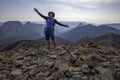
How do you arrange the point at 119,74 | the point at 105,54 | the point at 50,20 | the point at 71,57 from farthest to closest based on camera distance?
the point at 50,20
the point at 105,54
the point at 71,57
the point at 119,74

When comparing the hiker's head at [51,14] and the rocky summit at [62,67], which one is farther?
the hiker's head at [51,14]

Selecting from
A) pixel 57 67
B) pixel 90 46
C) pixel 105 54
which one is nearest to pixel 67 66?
pixel 57 67

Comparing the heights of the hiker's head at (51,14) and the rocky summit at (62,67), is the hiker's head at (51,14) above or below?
above

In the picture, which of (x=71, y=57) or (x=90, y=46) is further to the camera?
(x=90, y=46)

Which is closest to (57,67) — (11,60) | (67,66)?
(67,66)

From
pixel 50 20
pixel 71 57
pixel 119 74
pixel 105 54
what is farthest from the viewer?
pixel 50 20

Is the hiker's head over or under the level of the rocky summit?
over

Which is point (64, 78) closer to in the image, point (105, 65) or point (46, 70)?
point (46, 70)

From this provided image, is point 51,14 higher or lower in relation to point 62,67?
higher

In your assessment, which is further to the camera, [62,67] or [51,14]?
[51,14]

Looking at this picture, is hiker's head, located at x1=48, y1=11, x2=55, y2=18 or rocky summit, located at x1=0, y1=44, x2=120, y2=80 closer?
rocky summit, located at x1=0, y1=44, x2=120, y2=80

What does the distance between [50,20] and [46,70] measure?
441 cm

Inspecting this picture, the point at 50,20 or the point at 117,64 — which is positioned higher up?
the point at 50,20

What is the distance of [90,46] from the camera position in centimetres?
1375
